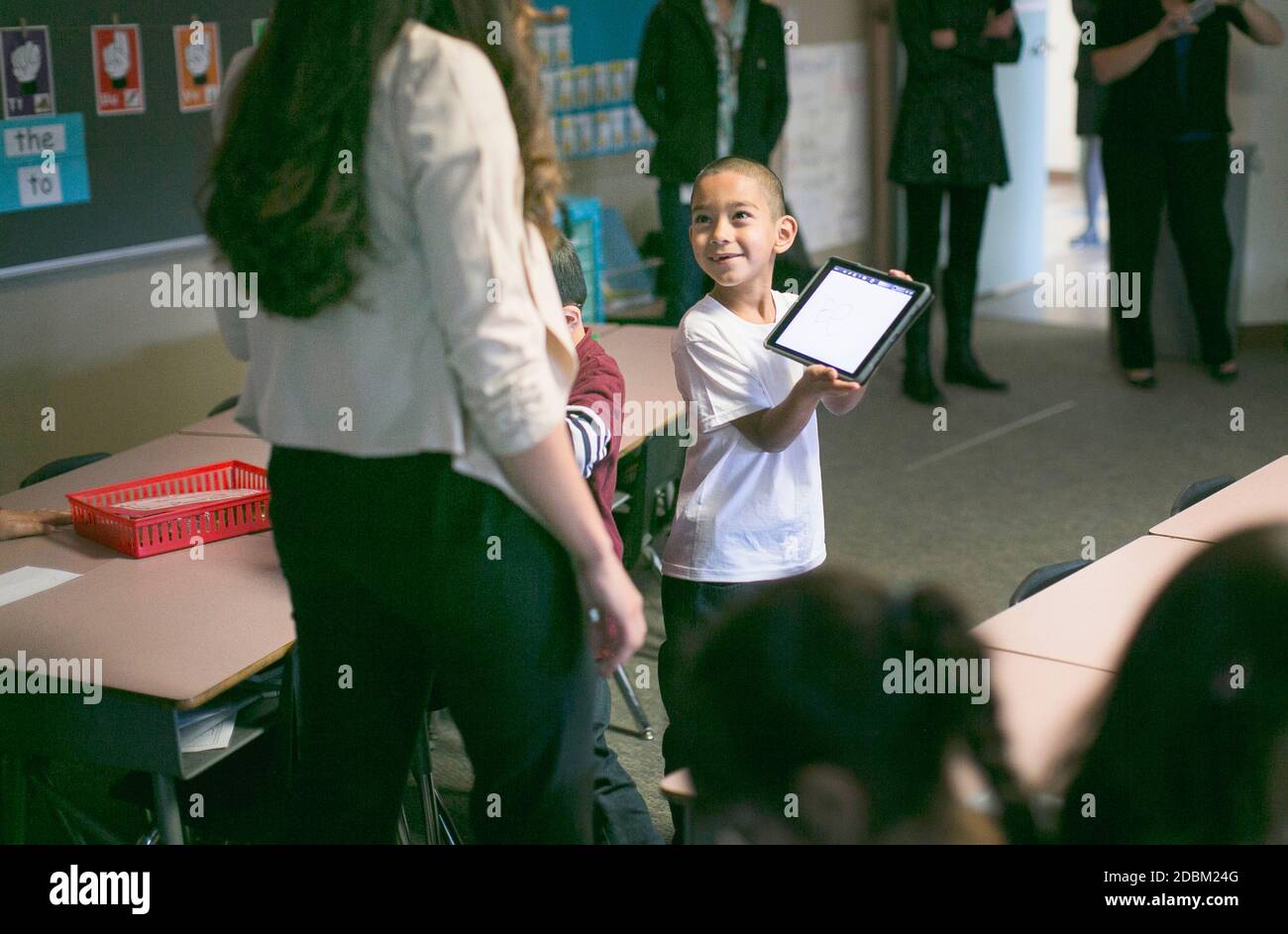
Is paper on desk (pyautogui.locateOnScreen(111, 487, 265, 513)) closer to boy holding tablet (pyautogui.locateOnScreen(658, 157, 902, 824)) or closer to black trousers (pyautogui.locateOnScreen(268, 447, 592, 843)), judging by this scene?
boy holding tablet (pyautogui.locateOnScreen(658, 157, 902, 824))

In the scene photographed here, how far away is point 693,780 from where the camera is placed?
4.25 ft

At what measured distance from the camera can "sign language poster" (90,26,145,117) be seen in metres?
4.04

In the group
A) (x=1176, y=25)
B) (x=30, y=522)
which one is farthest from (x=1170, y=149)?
(x=30, y=522)

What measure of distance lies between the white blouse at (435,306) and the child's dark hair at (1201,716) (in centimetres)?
57

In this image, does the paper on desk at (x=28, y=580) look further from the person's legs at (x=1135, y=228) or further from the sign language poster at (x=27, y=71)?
the person's legs at (x=1135, y=228)

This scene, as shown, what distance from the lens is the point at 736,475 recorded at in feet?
7.51

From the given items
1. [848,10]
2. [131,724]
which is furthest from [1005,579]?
[848,10]

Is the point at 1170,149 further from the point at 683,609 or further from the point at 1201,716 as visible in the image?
the point at 1201,716

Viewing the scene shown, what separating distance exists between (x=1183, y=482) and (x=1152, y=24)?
1.87 meters

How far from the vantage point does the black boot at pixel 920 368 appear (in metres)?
5.67

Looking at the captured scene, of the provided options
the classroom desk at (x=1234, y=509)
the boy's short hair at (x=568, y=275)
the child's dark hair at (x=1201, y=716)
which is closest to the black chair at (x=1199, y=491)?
the classroom desk at (x=1234, y=509)

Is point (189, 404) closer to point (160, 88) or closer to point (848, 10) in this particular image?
point (160, 88)

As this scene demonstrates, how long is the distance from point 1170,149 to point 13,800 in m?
4.87
